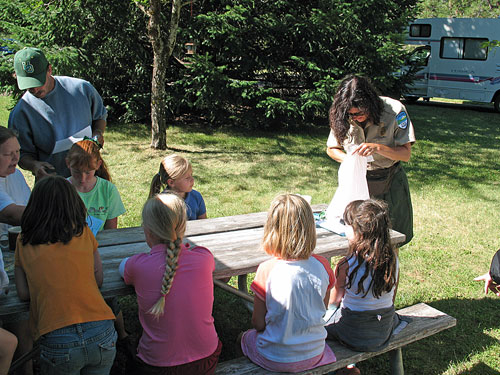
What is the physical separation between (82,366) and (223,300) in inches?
73.7

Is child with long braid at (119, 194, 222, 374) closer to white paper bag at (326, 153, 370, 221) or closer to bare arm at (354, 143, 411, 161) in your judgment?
white paper bag at (326, 153, 370, 221)

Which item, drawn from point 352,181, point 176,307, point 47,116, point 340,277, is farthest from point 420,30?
point 176,307

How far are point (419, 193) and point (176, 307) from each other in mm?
5205

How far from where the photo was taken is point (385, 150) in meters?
3.23

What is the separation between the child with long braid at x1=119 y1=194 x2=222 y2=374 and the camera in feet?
7.04

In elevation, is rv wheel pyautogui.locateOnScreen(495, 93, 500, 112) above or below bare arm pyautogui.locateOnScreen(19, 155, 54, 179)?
below

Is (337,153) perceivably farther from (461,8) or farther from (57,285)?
(461,8)

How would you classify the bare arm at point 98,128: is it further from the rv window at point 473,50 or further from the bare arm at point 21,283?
the rv window at point 473,50

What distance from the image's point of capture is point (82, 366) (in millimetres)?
2131

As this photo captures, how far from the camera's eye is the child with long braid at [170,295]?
7.04 ft

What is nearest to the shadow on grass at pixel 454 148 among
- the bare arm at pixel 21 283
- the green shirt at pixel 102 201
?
the green shirt at pixel 102 201

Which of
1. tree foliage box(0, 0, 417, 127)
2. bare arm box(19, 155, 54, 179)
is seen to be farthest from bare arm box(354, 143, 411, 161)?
tree foliage box(0, 0, 417, 127)

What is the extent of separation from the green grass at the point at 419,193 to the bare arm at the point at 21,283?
1.48 metres

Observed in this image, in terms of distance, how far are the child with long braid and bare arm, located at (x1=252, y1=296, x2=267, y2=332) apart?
24 cm
